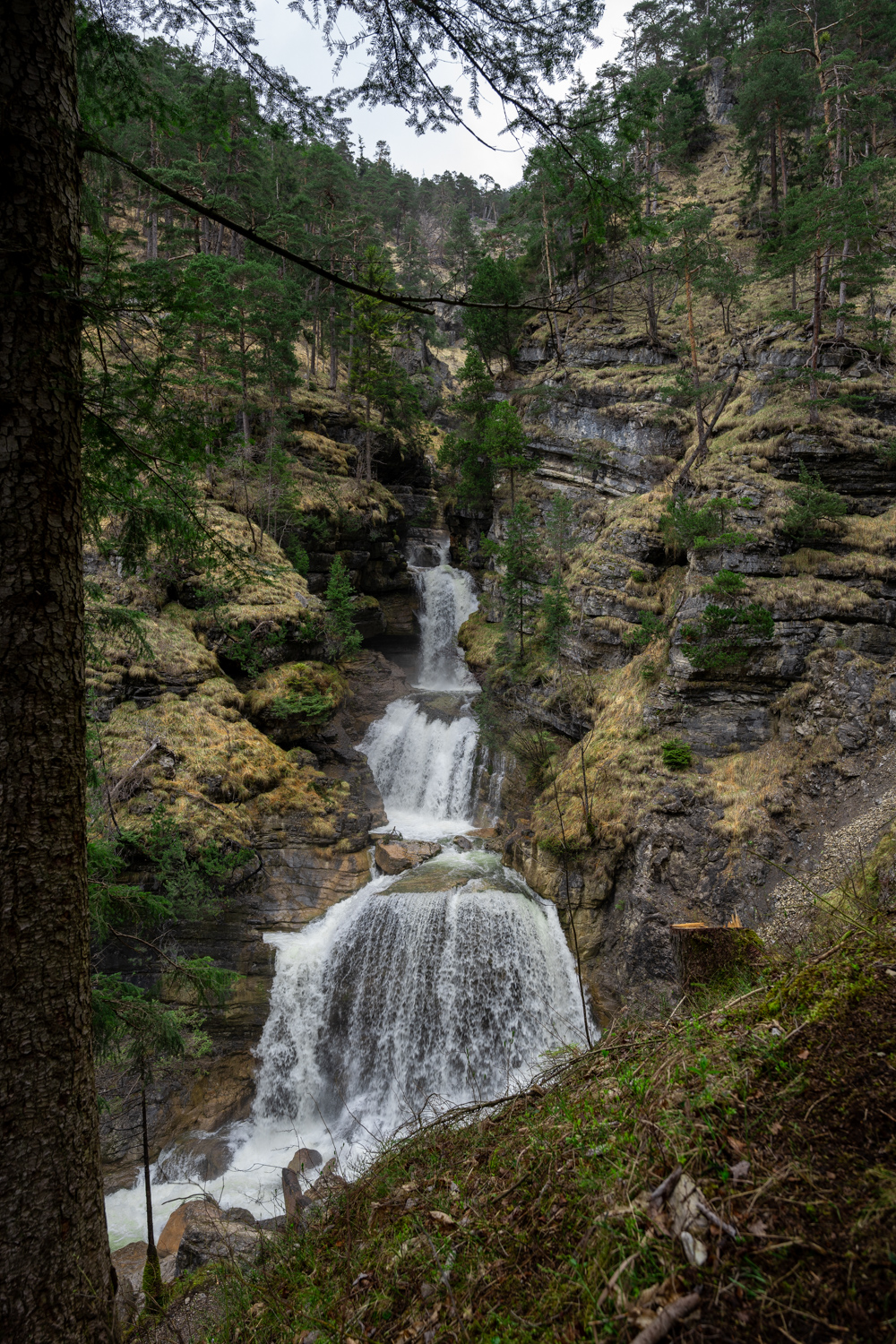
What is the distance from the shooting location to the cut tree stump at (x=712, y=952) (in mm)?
3623

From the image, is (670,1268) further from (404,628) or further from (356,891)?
(404,628)

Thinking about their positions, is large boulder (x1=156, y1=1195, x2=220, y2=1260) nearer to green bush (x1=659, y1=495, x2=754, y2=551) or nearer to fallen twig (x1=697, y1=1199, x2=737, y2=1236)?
fallen twig (x1=697, y1=1199, x2=737, y2=1236)

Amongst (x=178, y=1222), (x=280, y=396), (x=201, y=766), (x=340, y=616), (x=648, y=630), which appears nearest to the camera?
(x=178, y=1222)

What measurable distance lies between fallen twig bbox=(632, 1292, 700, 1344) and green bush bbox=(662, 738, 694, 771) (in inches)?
480

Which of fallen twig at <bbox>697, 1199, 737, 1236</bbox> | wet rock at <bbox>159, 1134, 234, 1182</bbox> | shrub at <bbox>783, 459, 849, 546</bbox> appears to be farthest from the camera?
shrub at <bbox>783, 459, 849, 546</bbox>

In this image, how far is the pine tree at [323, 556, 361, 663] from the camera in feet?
68.1

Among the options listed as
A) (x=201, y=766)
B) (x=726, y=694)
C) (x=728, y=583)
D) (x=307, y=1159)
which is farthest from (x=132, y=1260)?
(x=728, y=583)

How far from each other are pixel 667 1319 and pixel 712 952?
2.83 m

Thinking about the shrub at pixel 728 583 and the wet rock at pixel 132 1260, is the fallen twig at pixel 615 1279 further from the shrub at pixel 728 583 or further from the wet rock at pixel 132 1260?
the shrub at pixel 728 583

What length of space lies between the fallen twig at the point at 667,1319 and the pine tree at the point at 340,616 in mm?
19494

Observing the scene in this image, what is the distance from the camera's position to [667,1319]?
A: 1.23 metres

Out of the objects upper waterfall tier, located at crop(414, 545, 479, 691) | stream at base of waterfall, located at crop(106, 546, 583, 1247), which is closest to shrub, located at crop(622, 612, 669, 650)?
stream at base of waterfall, located at crop(106, 546, 583, 1247)

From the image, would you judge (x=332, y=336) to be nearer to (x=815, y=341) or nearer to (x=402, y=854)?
→ (x=815, y=341)

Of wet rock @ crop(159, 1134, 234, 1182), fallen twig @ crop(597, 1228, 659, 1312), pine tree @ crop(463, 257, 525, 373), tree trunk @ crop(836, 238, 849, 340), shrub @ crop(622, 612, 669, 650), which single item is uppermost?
pine tree @ crop(463, 257, 525, 373)
